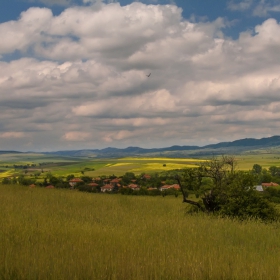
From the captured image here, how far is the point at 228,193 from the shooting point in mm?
21891

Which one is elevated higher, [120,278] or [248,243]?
[120,278]

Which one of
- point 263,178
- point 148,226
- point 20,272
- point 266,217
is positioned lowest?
point 263,178

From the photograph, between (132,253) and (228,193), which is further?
(228,193)

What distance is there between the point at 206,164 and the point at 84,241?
1566cm

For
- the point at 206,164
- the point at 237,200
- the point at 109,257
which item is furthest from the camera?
the point at 206,164

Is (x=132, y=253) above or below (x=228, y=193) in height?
above

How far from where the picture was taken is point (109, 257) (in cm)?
790

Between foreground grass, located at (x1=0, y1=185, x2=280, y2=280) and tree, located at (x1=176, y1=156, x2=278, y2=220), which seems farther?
tree, located at (x1=176, y1=156, x2=278, y2=220)

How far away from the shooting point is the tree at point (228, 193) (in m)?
21.6

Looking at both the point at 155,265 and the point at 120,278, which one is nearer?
the point at 120,278

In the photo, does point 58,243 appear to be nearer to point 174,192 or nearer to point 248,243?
point 248,243

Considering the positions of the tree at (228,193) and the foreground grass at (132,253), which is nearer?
the foreground grass at (132,253)

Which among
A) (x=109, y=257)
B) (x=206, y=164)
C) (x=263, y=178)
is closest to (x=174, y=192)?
(x=206, y=164)

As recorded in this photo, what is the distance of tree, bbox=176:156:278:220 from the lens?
21.6 meters
